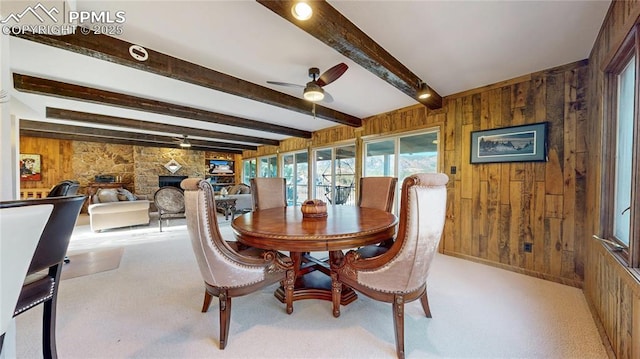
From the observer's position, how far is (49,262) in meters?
1.13

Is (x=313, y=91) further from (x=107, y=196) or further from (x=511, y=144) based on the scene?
(x=107, y=196)

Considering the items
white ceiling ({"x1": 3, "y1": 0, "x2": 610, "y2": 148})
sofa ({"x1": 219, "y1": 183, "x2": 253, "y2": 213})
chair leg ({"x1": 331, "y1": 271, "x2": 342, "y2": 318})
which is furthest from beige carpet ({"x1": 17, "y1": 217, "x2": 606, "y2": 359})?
sofa ({"x1": 219, "y1": 183, "x2": 253, "y2": 213})

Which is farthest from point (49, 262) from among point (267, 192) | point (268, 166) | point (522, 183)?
point (268, 166)

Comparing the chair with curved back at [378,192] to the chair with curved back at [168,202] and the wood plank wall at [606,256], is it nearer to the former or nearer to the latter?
the wood plank wall at [606,256]

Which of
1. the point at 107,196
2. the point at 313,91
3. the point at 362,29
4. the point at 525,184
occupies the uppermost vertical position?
the point at 362,29

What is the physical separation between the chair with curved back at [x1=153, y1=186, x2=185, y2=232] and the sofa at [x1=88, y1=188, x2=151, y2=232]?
29.8 inches

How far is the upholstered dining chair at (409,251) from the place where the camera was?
135 centimetres

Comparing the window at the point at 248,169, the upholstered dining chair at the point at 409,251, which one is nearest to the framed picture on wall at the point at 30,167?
the window at the point at 248,169

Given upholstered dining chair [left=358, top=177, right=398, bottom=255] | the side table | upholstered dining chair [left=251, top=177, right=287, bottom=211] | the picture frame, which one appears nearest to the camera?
the picture frame

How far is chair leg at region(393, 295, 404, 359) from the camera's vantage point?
1391 mm

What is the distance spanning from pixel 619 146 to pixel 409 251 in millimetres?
1771

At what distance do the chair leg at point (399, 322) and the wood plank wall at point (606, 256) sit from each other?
1064 mm

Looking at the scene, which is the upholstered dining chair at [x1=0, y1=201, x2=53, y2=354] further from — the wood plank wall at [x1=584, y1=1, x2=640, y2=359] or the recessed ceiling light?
the wood plank wall at [x1=584, y1=1, x2=640, y2=359]

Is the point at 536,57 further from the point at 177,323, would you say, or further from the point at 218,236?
the point at 177,323
